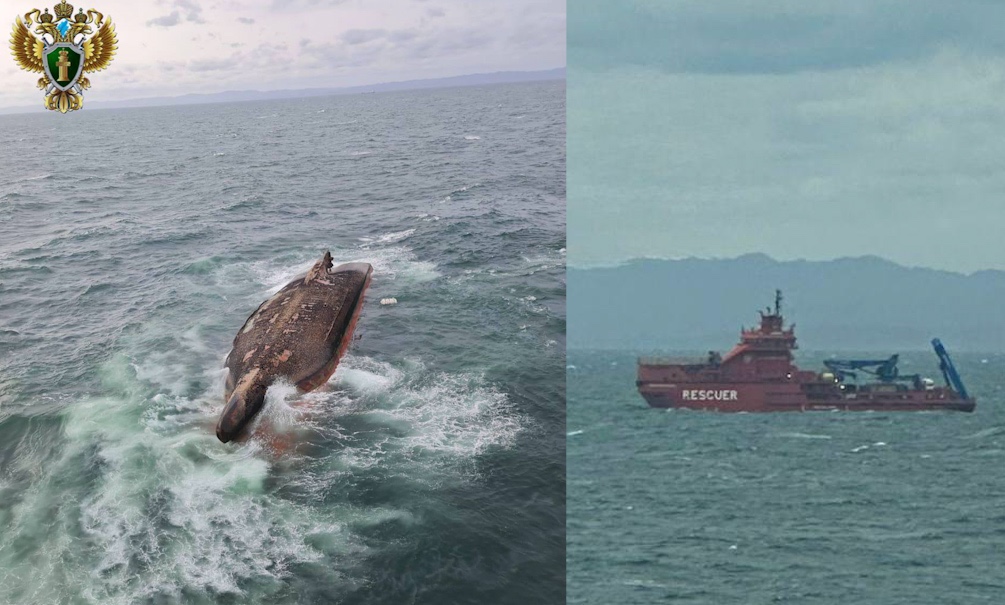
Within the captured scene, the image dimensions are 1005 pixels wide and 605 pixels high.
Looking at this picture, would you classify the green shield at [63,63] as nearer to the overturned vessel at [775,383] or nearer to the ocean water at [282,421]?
the ocean water at [282,421]

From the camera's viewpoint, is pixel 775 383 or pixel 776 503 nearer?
pixel 776 503

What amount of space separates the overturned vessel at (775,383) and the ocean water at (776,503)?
1.12 metres

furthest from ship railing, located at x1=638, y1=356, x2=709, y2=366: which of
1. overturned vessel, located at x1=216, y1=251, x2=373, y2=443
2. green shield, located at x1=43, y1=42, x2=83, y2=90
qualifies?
Answer: green shield, located at x1=43, y1=42, x2=83, y2=90

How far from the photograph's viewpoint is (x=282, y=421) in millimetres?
36062

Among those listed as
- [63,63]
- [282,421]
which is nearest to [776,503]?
[282,421]

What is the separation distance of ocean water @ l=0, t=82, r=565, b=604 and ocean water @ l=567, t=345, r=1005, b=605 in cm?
327

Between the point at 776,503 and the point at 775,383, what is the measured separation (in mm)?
9778

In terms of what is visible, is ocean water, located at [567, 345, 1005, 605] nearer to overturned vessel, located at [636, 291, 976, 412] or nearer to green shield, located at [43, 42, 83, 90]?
overturned vessel, located at [636, 291, 976, 412]

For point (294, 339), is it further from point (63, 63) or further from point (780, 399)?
point (780, 399)

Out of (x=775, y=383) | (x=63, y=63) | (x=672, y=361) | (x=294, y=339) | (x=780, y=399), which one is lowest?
(x=780, y=399)

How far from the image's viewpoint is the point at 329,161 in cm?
12850

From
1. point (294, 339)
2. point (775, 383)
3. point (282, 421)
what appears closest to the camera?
point (282, 421)

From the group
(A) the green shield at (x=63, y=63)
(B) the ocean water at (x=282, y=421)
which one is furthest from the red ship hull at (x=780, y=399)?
(A) the green shield at (x=63, y=63)

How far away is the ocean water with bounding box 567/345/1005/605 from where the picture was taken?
2852 cm
